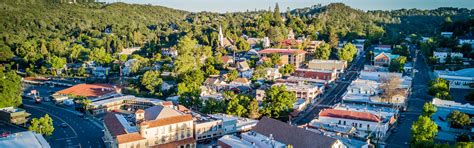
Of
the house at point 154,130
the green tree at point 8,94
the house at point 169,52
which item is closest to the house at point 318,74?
the house at point 169,52

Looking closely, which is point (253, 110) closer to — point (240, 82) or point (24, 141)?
point (240, 82)

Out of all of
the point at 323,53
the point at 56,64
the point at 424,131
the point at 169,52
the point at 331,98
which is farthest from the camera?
the point at 169,52

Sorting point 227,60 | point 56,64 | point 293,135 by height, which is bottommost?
point 293,135

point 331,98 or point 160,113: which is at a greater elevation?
point 160,113

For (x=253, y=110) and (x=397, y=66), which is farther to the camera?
(x=397, y=66)

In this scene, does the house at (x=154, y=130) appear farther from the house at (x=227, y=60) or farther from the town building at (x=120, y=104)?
the house at (x=227, y=60)

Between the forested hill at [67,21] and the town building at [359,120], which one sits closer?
the town building at [359,120]

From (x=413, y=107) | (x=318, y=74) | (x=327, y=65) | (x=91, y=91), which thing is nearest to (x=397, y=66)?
(x=327, y=65)
